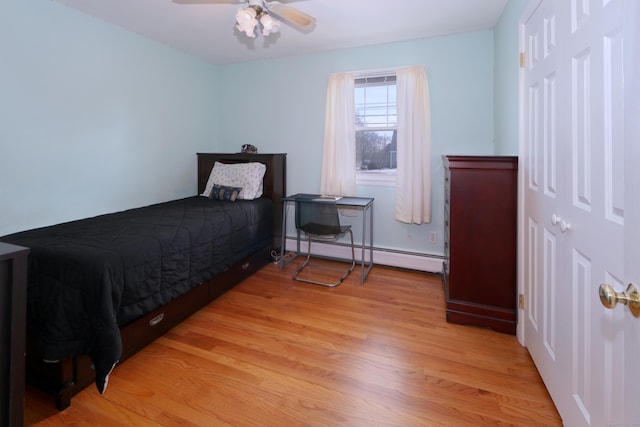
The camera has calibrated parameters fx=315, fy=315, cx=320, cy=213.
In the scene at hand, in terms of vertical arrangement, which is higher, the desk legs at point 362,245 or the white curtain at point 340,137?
the white curtain at point 340,137

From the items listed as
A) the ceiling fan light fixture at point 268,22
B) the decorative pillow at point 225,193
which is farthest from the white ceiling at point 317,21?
the decorative pillow at point 225,193

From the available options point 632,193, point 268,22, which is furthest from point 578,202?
point 268,22

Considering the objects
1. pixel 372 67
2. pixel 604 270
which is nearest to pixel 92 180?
pixel 372 67

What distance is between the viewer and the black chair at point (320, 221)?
3.07m

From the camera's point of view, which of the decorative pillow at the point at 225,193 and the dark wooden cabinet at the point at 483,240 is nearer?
the dark wooden cabinet at the point at 483,240

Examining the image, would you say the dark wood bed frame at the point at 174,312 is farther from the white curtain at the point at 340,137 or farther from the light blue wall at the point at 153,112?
the white curtain at the point at 340,137

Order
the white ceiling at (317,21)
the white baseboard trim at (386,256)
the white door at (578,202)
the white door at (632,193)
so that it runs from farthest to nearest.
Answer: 1. the white baseboard trim at (386,256)
2. the white ceiling at (317,21)
3. the white door at (578,202)
4. the white door at (632,193)

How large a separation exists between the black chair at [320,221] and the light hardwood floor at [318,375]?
723 mm

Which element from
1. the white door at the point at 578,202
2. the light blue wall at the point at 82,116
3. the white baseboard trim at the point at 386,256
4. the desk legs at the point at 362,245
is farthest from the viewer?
the white baseboard trim at the point at 386,256

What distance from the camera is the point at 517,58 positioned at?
203 centimetres

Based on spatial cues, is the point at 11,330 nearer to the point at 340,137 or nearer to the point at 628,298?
the point at 628,298

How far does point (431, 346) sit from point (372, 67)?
8.90ft

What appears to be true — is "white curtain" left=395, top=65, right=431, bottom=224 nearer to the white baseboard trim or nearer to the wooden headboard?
the white baseboard trim

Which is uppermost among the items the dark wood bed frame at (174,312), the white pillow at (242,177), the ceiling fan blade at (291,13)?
the ceiling fan blade at (291,13)
